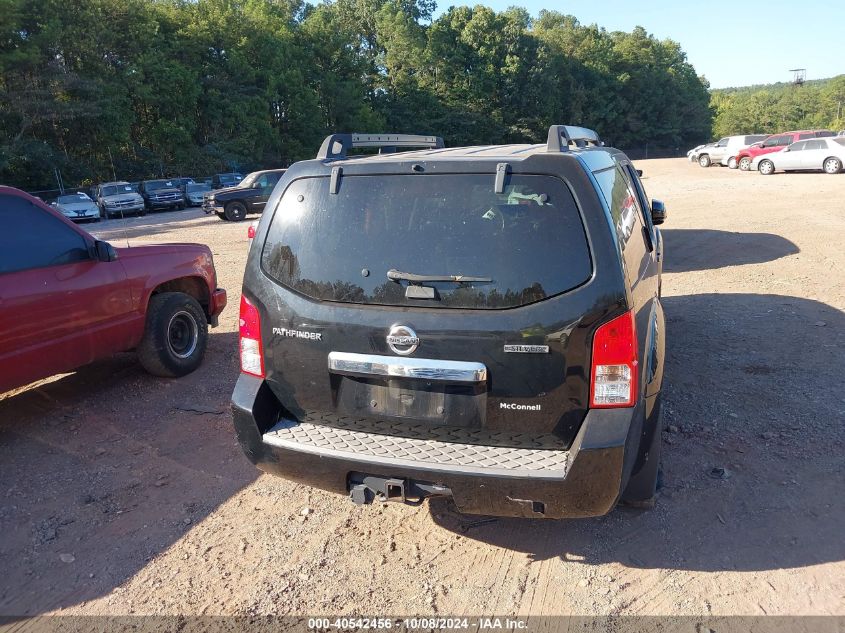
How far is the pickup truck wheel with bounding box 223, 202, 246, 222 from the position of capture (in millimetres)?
21906

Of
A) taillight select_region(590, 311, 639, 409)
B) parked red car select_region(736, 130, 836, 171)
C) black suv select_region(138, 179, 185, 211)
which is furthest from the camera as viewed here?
parked red car select_region(736, 130, 836, 171)

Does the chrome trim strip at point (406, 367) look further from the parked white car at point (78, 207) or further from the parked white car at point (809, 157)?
the parked white car at point (809, 157)

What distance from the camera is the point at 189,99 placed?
140 feet

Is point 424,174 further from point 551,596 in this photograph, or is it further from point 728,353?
point 728,353

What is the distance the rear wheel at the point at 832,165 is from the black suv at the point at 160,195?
2880 centimetres

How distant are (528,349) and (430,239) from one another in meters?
0.68

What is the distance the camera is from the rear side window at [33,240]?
4562mm

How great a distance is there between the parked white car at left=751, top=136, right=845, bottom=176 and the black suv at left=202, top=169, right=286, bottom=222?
71.4ft

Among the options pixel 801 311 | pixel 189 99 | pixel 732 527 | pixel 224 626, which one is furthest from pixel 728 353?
pixel 189 99

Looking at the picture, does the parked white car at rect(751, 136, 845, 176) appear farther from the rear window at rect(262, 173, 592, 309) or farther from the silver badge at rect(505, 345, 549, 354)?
the silver badge at rect(505, 345, 549, 354)

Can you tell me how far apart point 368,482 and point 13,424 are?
3.58m

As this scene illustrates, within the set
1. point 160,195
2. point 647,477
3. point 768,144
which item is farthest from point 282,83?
point 647,477

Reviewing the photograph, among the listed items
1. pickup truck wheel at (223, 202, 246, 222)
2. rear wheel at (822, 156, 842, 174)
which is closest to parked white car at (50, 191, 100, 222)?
pickup truck wheel at (223, 202, 246, 222)

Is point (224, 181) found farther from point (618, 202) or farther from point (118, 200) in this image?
point (618, 202)
